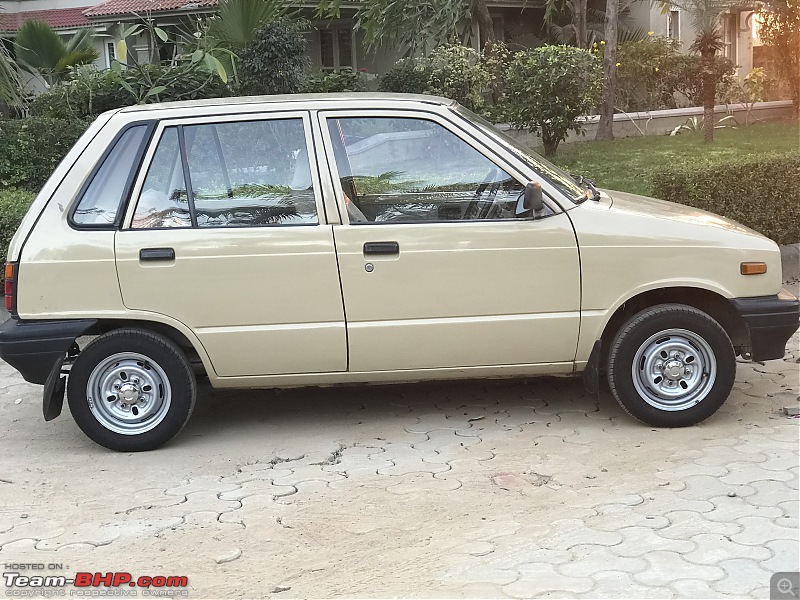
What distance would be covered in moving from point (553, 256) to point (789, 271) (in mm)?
4518

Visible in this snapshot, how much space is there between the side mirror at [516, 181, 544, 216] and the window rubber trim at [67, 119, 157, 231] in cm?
211

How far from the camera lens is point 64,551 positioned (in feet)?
13.8

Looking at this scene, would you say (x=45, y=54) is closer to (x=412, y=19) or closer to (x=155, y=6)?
(x=155, y=6)

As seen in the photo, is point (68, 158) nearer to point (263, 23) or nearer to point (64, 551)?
point (64, 551)

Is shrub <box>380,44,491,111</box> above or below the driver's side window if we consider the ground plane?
above

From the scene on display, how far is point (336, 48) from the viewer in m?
27.3

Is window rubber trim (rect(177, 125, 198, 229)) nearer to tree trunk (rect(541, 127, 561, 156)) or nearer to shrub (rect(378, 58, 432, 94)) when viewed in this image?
tree trunk (rect(541, 127, 561, 156))

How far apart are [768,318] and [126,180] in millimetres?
3658

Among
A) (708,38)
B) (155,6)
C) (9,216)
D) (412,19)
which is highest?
(155,6)

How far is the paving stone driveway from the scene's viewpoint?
152 inches

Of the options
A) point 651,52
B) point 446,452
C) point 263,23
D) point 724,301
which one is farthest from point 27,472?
point 651,52

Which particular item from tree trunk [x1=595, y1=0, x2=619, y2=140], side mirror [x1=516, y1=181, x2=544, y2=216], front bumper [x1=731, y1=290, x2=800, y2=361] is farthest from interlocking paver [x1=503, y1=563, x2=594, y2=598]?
tree trunk [x1=595, y1=0, x2=619, y2=140]

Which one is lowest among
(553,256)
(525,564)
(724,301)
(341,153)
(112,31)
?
(525,564)

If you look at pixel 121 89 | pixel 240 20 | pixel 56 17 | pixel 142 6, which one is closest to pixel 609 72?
pixel 240 20
